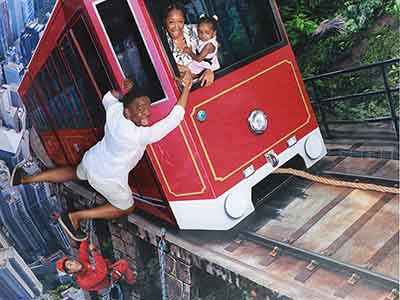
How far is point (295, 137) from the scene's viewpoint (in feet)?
5.42

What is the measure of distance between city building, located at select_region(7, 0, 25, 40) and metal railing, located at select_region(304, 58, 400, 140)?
2.78ft

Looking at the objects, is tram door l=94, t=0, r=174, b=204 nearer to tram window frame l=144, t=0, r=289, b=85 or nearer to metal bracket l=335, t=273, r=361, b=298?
tram window frame l=144, t=0, r=289, b=85

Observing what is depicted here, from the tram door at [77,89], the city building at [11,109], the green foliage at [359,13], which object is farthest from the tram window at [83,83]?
the green foliage at [359,13]

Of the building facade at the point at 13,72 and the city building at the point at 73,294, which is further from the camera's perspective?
the city building at the point at 73,294

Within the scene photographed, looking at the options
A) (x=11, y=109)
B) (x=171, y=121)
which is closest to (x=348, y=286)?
(x=171, y=121)

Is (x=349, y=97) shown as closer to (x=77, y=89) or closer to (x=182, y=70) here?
(x=182, y=70)

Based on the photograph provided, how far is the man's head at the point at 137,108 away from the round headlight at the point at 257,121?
0.97 ft

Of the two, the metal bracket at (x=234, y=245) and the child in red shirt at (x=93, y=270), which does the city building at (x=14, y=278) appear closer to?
the child in red shirt at (x=93, y=270)

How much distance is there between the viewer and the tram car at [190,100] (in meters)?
1.41

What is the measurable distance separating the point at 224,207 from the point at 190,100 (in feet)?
1.03

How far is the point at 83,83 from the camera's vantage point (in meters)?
1.50

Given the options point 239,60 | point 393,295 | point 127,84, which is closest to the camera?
point 393,295

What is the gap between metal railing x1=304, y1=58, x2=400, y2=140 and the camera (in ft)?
5.22

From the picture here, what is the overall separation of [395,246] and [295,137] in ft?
1.39
